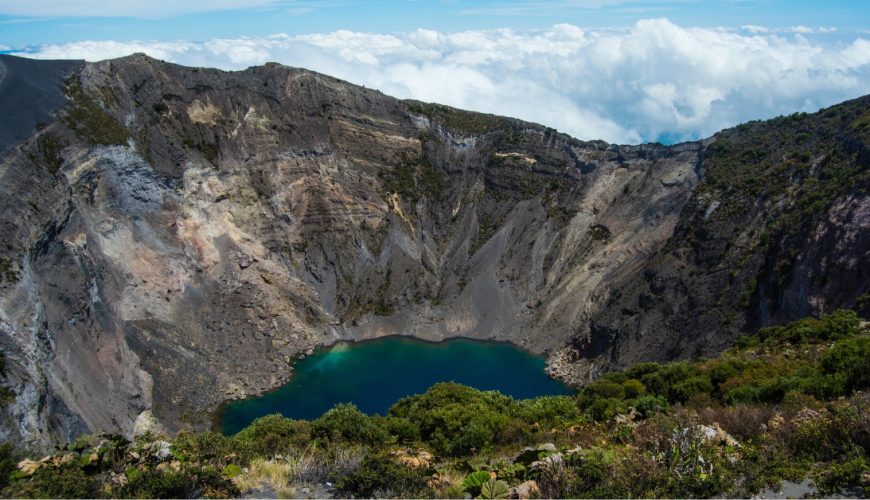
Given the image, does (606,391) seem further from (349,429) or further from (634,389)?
(349,429)

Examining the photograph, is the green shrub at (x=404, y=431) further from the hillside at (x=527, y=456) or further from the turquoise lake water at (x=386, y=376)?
the turquoise lake water at (x=386, y=376)

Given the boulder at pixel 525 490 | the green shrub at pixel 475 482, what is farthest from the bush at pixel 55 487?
the boulder at pixel 525 490

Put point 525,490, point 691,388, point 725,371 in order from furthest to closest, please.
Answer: point 725,371 → point 691,388 → point 525,490

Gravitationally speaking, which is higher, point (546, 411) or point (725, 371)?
point (725, 371)

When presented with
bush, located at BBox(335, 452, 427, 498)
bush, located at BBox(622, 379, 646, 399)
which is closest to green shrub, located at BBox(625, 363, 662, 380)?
bush, located at BBox(622, 379, 646, 399)

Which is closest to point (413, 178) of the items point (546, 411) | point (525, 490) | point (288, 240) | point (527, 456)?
point (288, 240)

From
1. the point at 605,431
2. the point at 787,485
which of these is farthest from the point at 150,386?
the point at 787,485

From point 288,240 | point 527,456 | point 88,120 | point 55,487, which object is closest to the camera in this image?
point 55,487

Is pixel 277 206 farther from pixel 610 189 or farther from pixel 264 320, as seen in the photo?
pixel 610 189
